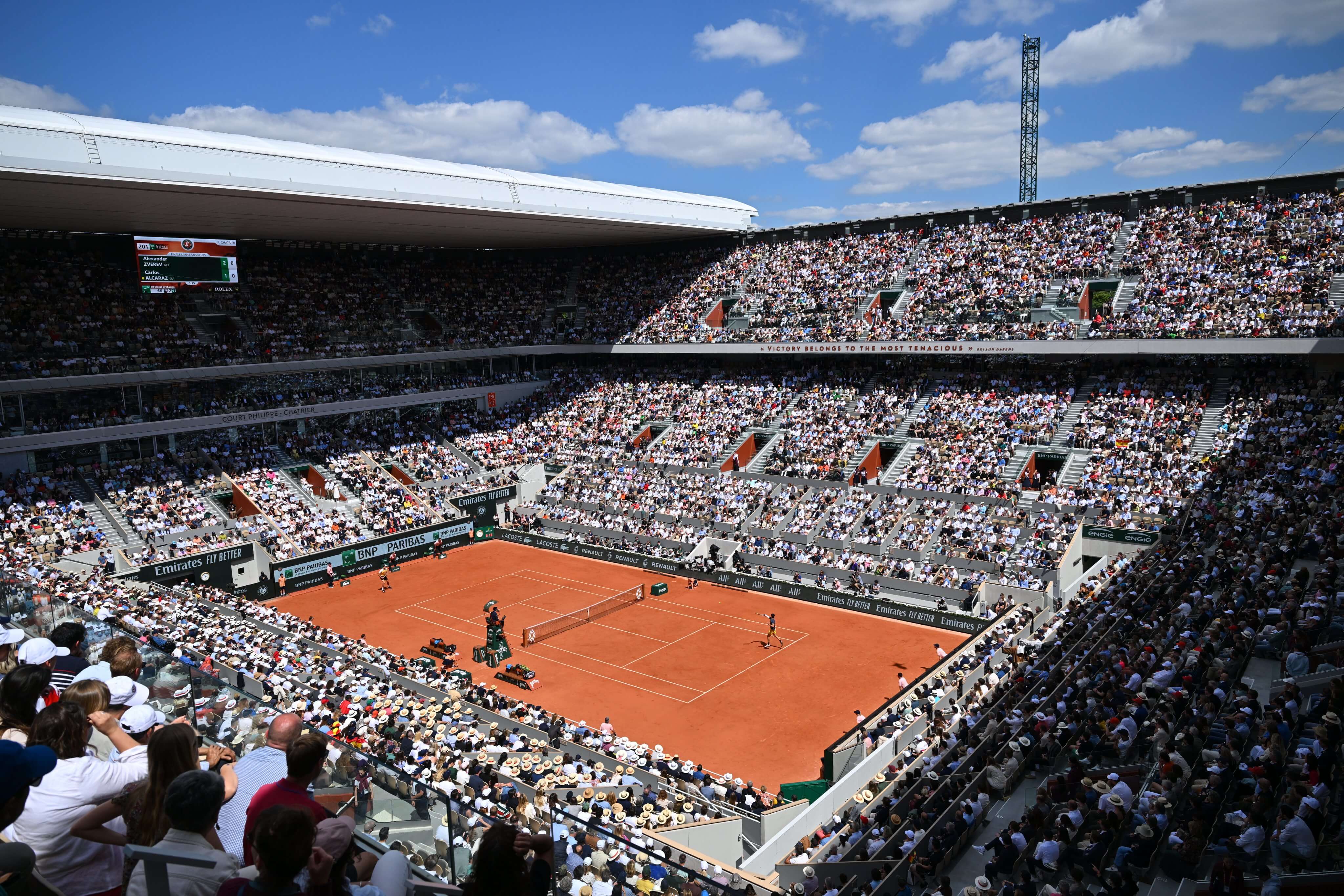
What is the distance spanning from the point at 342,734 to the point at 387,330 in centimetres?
3963

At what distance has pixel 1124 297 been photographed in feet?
140

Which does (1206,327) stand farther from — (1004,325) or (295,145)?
(295,145)

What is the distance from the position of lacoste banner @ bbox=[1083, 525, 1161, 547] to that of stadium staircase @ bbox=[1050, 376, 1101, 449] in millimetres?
6079

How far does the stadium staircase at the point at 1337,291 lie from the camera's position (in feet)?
118

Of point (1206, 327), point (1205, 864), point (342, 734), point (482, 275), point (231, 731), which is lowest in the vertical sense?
point (342, 734)

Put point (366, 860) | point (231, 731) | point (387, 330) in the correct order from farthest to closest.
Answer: point (387, 330), point (231, 731), point (366, 860)

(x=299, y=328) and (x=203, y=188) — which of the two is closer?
(x=203, y=188)

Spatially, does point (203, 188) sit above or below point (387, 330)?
above

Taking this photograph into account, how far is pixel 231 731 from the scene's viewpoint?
9.51m

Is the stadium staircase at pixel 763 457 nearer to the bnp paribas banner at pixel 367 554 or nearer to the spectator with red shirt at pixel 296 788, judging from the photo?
the bnp paribas banner at pixel 367 554

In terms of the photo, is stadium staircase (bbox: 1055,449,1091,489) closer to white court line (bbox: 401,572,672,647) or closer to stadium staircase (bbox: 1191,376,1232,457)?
stadium staircase (bbox: 1191,376,1232,457)

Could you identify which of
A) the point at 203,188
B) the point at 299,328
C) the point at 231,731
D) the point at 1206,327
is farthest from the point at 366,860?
the point at 299,328

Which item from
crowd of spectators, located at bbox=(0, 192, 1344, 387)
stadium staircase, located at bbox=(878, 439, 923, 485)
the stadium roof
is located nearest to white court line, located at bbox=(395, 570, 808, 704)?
stadium staircase, located at bbox=(878, 439, 923, 485)

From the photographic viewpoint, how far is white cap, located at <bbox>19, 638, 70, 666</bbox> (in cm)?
711
